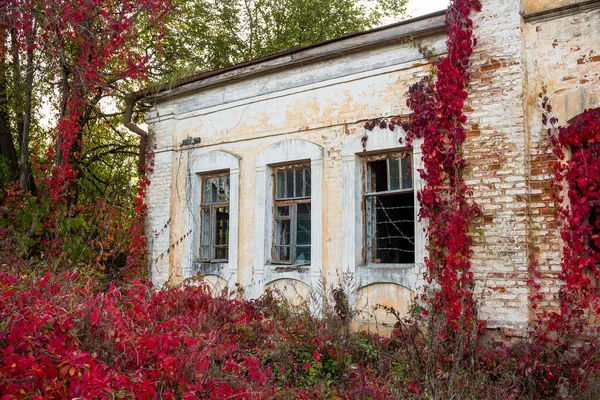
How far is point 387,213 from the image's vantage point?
8.26 meters

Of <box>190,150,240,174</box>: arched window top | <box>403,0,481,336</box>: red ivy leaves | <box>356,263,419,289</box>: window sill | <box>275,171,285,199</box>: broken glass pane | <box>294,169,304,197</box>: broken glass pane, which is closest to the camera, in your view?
<box>403,0,481,336</box>: red ivy leaves

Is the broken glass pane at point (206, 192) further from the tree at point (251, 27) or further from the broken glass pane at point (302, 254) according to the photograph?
the tree at point (251, 27)

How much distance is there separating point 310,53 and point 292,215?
2.63 m

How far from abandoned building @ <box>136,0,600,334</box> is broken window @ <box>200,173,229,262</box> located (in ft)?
0.09

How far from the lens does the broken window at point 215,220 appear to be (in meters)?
10.3

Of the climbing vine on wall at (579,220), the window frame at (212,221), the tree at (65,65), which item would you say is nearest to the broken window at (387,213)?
the climbing vine on wall at (579,220)

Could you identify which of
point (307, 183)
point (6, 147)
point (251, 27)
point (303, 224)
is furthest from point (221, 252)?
point (251, 27)

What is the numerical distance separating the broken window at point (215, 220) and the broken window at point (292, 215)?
1.21 meters

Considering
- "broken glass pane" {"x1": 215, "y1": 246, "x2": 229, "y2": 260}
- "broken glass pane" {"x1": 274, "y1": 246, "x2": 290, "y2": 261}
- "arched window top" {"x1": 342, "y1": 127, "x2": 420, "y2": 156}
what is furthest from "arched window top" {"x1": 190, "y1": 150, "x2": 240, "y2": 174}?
"arched window top" {"x1": 342, "y1": 127, "x2": 420, "y2": 156}

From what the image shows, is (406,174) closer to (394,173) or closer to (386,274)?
(394,173)

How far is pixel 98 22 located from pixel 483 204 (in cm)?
880

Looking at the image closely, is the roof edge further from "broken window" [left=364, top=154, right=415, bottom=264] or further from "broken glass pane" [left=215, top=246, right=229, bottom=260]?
"broken glass pane" [left=215, top=246, right=229, bottom=260]

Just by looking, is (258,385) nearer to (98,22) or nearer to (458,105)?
(458,105)

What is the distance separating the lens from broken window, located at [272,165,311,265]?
9.10 metres
